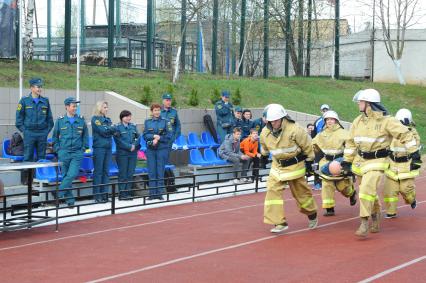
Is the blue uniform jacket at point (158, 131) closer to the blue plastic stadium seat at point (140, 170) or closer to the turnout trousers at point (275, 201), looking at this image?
the blue plastic stadium seat at point (140, 170)

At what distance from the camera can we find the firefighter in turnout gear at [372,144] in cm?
1179

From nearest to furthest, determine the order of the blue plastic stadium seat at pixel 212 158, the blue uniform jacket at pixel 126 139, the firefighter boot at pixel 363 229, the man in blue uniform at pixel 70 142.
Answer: the firefighter boot at pixel 363 229 → the man in blue uniform at pixel 70 142 → the blue uniform jacket at pixel 126 139 → the blue plastic stadium seat at pixel 212 158

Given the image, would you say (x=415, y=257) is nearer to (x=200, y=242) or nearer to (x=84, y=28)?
(x=200, y=242)

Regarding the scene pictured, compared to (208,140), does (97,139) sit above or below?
above

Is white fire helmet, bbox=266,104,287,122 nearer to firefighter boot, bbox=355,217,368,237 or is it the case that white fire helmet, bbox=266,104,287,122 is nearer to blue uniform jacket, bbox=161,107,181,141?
firefighter boot, bbox=355,217,368,237

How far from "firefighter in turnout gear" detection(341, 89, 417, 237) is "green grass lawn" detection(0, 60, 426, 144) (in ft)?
42.5

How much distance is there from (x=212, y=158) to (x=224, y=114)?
165cm

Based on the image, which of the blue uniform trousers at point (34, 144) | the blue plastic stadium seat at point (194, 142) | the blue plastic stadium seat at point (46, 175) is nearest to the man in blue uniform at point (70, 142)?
the blue plastic stadium seat at point (46, 175)

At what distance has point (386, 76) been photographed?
152 ft

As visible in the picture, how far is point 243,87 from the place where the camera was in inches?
1243

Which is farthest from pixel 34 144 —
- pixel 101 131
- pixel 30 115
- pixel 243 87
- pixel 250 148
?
pixel 243 87

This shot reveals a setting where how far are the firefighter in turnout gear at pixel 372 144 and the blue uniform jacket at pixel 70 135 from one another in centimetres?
572

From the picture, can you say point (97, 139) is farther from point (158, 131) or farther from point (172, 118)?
point (172, 118)

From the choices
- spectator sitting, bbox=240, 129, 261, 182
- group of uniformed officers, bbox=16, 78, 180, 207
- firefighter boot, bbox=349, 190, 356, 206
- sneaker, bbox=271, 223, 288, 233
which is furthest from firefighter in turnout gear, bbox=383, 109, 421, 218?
spectator sitting, bbox=240, 129, 261, 182
